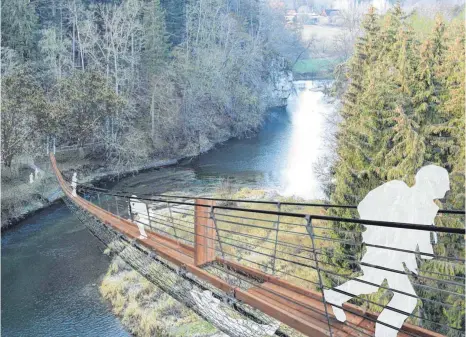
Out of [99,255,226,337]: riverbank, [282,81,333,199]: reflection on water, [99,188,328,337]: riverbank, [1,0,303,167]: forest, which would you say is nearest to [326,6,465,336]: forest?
[99,188,328,337]: riverbank

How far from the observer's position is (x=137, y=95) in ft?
54.2

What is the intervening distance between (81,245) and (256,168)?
7428 millimetres

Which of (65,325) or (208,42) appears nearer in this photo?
(65,325)

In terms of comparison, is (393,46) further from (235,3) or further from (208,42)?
(235,3)

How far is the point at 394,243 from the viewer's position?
2.04 metres

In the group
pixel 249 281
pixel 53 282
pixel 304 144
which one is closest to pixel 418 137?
pixel 249 281

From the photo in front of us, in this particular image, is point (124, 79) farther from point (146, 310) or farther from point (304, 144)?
point (146, 310)

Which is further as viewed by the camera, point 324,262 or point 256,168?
point 256,168

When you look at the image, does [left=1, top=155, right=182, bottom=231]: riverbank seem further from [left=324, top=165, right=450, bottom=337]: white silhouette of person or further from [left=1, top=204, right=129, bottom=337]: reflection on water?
[left=324, top=165, right=450, bottom=337]: white silhouette of person

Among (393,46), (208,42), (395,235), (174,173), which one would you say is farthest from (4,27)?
(395,235)

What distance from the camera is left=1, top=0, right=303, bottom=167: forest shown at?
491 inches

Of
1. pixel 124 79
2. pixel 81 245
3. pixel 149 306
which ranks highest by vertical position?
pixel 124 79

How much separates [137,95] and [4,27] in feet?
17.0

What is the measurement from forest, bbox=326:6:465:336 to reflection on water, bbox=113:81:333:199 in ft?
18.0
